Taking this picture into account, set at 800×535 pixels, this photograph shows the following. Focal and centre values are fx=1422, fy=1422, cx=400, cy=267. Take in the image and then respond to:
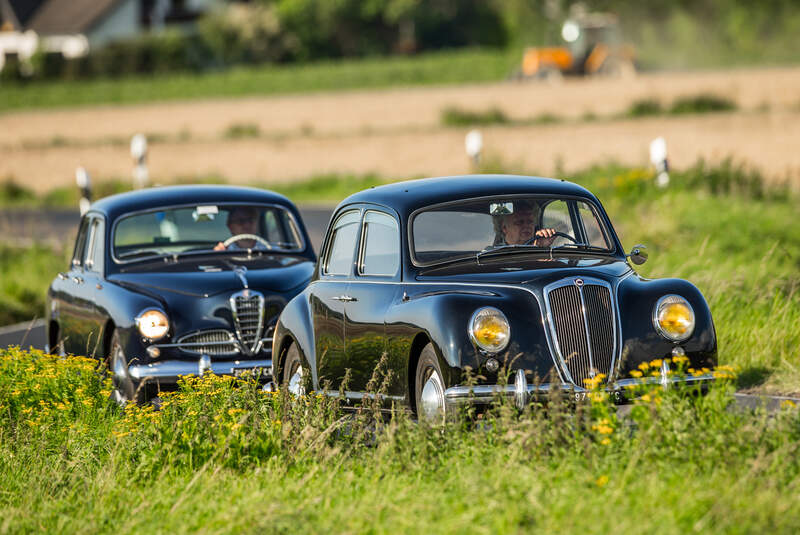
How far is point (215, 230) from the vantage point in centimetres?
1204

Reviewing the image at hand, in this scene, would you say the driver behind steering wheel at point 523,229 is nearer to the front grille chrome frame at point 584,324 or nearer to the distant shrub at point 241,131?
the front grille chrome frame at point 584,324

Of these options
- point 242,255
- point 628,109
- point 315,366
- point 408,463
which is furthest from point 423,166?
point 408,463

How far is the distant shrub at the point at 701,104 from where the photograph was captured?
4581 centimetres

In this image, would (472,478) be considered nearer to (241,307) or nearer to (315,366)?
(315,366)

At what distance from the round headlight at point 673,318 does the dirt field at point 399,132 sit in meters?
16.8

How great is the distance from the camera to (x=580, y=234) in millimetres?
8812

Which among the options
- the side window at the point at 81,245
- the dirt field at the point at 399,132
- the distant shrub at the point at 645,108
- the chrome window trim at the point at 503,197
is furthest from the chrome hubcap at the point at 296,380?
the distant shrub at the point at 645,108

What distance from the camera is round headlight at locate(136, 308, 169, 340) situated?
34.1 feet

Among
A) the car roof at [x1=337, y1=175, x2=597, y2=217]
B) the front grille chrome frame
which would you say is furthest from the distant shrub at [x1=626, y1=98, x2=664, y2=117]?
the front grille chrome frame

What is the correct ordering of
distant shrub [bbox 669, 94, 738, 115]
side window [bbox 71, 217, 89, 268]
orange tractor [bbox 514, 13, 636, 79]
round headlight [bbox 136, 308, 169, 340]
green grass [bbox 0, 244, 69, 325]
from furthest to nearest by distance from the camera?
orange tractor [bbox 514, 13, 636, 79], distant shrub [bbox 669, 94, 738, 115], green grass [bbox 0, 244, 69, 325], side window [bbox 71, 217, 89, 268], round headlight [bbox 136, 308, 169, 340]

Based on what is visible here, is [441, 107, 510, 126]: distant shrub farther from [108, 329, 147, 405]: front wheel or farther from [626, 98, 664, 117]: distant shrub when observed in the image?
[108, 329, 147, 405]: front wheel

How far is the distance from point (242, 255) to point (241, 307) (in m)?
1.18

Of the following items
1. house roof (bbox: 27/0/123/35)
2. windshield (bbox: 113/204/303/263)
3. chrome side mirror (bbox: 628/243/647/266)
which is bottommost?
chrome side mirror (bbox: 628/243/647/266)

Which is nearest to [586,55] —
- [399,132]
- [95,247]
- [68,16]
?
[399,132]
